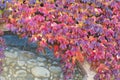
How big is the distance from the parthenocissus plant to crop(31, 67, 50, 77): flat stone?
60 centimetres

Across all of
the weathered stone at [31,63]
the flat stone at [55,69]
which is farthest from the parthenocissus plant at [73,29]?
the weathered stone at [31,63]

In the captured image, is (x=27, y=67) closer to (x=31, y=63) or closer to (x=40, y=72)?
(x=31, y=63)

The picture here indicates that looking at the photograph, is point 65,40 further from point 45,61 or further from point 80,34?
point 45,61

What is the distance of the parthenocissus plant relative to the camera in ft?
11.6

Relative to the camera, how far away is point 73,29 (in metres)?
3.54

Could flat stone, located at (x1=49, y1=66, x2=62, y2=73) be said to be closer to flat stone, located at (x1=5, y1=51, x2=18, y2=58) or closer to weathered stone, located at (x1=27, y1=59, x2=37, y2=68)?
weathered stone, located at (x1=27, y1=59, x2=37, y2=68)

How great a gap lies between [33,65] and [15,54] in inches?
11.1

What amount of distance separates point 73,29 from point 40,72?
3.25 feet

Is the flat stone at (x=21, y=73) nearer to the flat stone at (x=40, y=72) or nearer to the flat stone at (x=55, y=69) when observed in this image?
the flat stone at (x=40, y=72)

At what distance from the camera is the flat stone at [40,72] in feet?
14.0

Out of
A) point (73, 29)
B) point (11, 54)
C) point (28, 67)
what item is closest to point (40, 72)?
point (28, 67)

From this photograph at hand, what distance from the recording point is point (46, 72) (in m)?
4.31

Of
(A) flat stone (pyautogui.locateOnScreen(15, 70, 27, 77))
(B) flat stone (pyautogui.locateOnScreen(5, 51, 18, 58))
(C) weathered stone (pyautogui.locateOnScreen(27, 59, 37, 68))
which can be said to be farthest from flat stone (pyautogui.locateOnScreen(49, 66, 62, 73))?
(B) flat stone (pyautogui.locateOnScreen(5, 51, 18, 58))

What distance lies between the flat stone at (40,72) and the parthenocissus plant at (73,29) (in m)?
0.60
